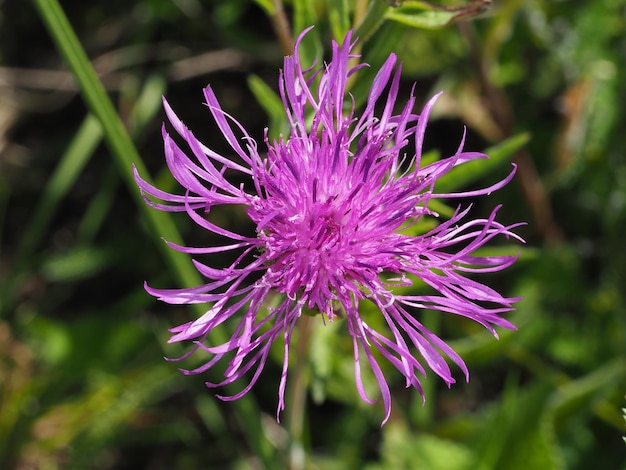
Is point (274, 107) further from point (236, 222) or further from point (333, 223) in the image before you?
point (236, 222)

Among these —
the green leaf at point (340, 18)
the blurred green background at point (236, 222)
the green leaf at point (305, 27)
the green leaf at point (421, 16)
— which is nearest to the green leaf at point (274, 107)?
the green leaf at point (305, 27)

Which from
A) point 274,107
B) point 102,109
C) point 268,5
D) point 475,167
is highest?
point 268,5

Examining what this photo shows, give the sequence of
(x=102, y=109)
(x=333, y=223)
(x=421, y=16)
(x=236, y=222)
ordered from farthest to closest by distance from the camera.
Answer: (x=236, y=222), (x=102, y=109), (x=421, y=16), (x=333, y=223)

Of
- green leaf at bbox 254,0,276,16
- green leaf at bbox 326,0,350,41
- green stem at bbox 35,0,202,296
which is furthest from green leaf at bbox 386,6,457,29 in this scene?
green stem at bbox 35,0,202,296

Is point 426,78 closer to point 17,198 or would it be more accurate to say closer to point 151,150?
point 151,150

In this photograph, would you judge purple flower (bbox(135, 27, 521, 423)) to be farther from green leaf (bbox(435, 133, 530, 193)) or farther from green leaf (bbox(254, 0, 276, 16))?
green leaf (bbox(254, 0, 276, 16))

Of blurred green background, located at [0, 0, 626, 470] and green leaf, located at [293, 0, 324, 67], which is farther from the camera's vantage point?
blurred green background, located at [0, 0, 626, 470]

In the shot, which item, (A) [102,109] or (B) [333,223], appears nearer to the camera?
(B) [333,223]

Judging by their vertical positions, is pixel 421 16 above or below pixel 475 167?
above

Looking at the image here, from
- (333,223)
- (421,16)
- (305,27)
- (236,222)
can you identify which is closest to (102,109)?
(305,27)
